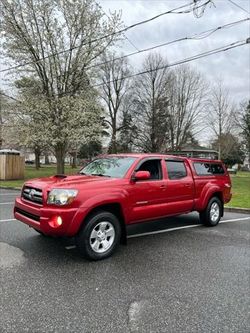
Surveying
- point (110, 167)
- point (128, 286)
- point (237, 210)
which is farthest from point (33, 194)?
point (237, 210)

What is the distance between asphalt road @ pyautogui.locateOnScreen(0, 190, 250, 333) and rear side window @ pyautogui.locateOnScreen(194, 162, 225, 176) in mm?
Answer: 1769

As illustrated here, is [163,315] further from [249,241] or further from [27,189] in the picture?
[249,241]

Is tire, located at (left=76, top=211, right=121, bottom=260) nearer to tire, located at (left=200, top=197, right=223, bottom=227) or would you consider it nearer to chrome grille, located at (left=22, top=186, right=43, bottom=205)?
chrome grille, located at (left=22, top=186, right=43, bottom=205)

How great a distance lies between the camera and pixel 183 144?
37.6 meters

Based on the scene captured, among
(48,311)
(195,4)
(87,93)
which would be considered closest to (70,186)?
(48,311)

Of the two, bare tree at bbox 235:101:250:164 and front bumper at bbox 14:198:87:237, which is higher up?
bare tree at bbox 235:101:250:164

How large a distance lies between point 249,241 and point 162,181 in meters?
2.23

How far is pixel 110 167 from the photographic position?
6.04m

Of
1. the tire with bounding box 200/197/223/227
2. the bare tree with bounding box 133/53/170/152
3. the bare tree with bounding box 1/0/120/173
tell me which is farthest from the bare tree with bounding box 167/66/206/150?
the tire with bounding box 200/197/223/227

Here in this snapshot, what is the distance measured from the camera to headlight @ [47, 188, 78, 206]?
15.3 feet

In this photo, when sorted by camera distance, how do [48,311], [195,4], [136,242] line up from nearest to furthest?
[48,311] < [136,242] < [195,4]

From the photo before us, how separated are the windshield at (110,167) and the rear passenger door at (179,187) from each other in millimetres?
986

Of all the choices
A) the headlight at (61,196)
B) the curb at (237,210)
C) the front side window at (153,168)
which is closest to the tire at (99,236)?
the headlight at (61,196)

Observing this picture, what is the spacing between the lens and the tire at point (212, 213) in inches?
295
